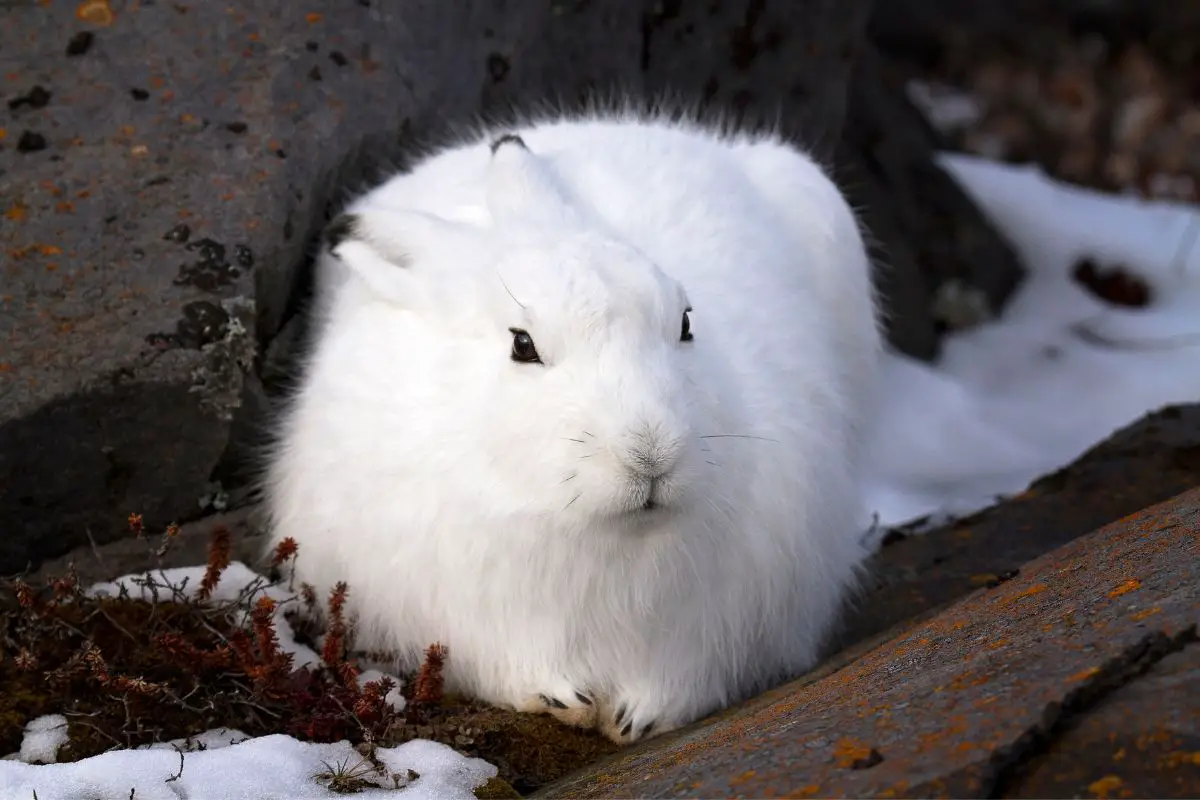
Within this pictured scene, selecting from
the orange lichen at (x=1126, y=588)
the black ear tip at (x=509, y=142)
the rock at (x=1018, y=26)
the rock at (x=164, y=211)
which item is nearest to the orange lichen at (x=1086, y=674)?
the orange lichen at (x=1126, y=588)

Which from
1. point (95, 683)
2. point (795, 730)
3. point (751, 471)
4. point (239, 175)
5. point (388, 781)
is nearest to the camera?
point (795, 730)

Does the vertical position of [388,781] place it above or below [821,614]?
below

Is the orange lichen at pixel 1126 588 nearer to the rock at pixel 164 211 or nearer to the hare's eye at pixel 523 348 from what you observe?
the hare's eye at pixel 523 348

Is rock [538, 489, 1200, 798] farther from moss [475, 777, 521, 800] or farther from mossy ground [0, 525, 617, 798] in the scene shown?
mossy ground [0, 525, 617, 798]

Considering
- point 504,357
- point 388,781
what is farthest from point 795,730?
point 504,357

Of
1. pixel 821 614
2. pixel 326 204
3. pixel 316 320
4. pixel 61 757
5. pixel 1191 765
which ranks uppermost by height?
pixel 326 204

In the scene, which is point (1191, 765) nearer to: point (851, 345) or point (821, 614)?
point (821, 614)

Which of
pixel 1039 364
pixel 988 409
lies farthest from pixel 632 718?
pixel 1039 364
